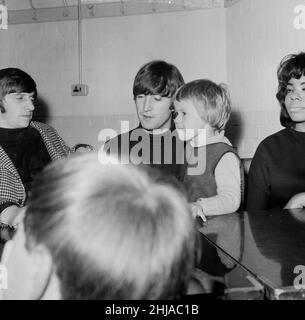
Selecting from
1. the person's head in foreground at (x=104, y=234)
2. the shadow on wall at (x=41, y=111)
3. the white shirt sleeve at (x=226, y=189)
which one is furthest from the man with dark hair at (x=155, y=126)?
the shadow on wall at (x=41, y=111)

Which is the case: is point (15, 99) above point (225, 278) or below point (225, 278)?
above

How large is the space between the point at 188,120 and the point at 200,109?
0.21ft

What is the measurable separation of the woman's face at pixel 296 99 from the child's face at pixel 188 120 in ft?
1.23

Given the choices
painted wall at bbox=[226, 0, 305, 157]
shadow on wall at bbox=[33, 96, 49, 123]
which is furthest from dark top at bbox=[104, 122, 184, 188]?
shadow on wall at bbox=[33, 96, 49, 123]

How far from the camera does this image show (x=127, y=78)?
3.17 m

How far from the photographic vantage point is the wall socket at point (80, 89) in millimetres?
3189

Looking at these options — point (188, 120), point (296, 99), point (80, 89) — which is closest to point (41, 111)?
point (80, 89)

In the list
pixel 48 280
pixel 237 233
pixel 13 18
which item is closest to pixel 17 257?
pixel 48 280

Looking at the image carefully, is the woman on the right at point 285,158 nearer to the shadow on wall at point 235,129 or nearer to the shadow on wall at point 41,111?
the shadow on wall at point 235,129

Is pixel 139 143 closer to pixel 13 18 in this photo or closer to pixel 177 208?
pixel 177 208

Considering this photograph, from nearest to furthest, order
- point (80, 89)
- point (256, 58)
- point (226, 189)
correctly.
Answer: point (226, 189), point (256, 58), point (80, 89)

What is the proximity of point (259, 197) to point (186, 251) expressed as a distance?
1239mm

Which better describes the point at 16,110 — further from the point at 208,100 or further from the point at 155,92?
the point at 208,100

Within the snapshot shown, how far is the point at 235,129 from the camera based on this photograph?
9.92 feet
